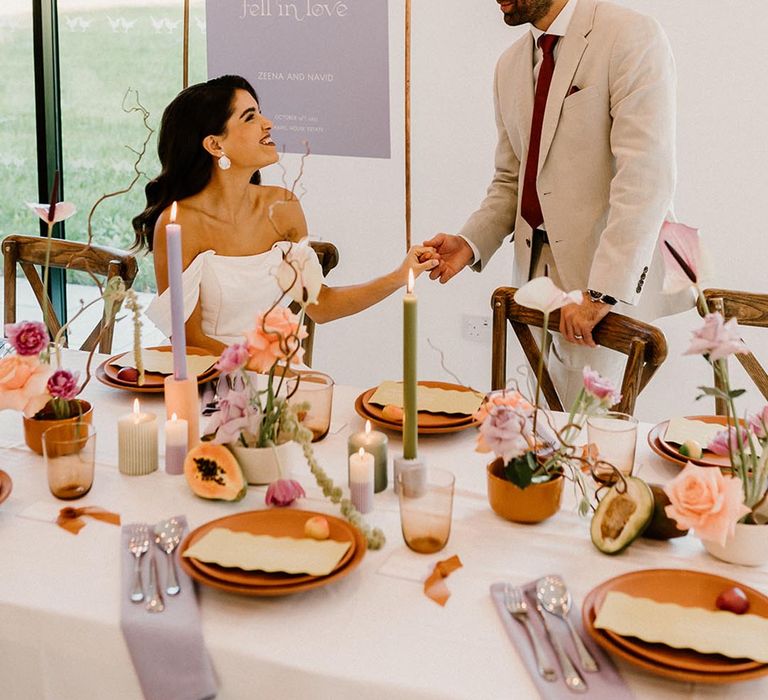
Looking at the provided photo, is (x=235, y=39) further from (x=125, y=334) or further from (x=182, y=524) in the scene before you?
(x=182, y=524)

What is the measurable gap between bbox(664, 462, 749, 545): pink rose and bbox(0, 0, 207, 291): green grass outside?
3323 mm

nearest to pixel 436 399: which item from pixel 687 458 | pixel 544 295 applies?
pixel 687 458

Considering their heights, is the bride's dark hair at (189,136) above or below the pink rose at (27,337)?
above

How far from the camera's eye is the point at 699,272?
4.29 feet

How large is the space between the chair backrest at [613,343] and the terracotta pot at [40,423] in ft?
2.93

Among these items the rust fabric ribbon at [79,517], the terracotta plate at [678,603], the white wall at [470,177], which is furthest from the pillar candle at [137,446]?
the white wall at [470,177]

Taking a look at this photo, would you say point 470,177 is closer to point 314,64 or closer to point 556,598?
point 314,64

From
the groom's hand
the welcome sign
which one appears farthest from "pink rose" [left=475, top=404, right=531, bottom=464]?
the welcome sign

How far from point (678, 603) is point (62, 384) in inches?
39.3

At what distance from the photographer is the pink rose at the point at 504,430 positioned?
4.49 feet

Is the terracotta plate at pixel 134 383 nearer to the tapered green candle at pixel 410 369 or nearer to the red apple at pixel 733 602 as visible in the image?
the tapered green candle at pixel 410 369

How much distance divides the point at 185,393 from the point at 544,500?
2.00 ft

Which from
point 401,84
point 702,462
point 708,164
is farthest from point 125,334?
point 702,462

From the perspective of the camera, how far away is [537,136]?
2730 millimetres
